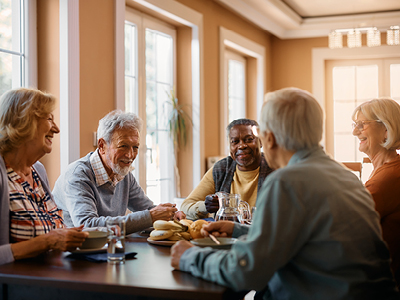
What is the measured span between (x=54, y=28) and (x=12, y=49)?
11.3 inches

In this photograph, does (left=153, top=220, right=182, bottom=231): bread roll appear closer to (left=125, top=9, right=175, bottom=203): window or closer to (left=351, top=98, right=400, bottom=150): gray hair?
(left=351, top=98, right=400, bottom=150): gray hair

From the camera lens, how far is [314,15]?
239 inches

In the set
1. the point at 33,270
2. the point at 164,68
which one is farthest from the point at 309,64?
the point at 33,270

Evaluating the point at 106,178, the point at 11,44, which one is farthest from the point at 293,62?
the point at 106,178

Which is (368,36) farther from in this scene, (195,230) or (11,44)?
(195,230)

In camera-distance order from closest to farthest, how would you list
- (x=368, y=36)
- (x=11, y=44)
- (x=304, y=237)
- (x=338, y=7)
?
(x=304, y=237) → (x=11, y=44) → (x=368, y=36) → (x=338, y=7)

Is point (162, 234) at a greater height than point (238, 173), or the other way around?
point (238, 173)

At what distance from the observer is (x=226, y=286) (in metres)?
1.25

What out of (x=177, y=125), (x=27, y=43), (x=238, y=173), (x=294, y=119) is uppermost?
(x=27, y=43)

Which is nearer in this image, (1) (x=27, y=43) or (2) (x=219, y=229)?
(2) (x=219, y=229)

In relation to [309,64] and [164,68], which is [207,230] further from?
[309,64]

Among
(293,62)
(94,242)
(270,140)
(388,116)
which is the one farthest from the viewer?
(293,62)

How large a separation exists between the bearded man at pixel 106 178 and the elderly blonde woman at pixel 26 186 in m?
0.23

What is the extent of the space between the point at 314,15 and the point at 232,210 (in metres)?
4.88
